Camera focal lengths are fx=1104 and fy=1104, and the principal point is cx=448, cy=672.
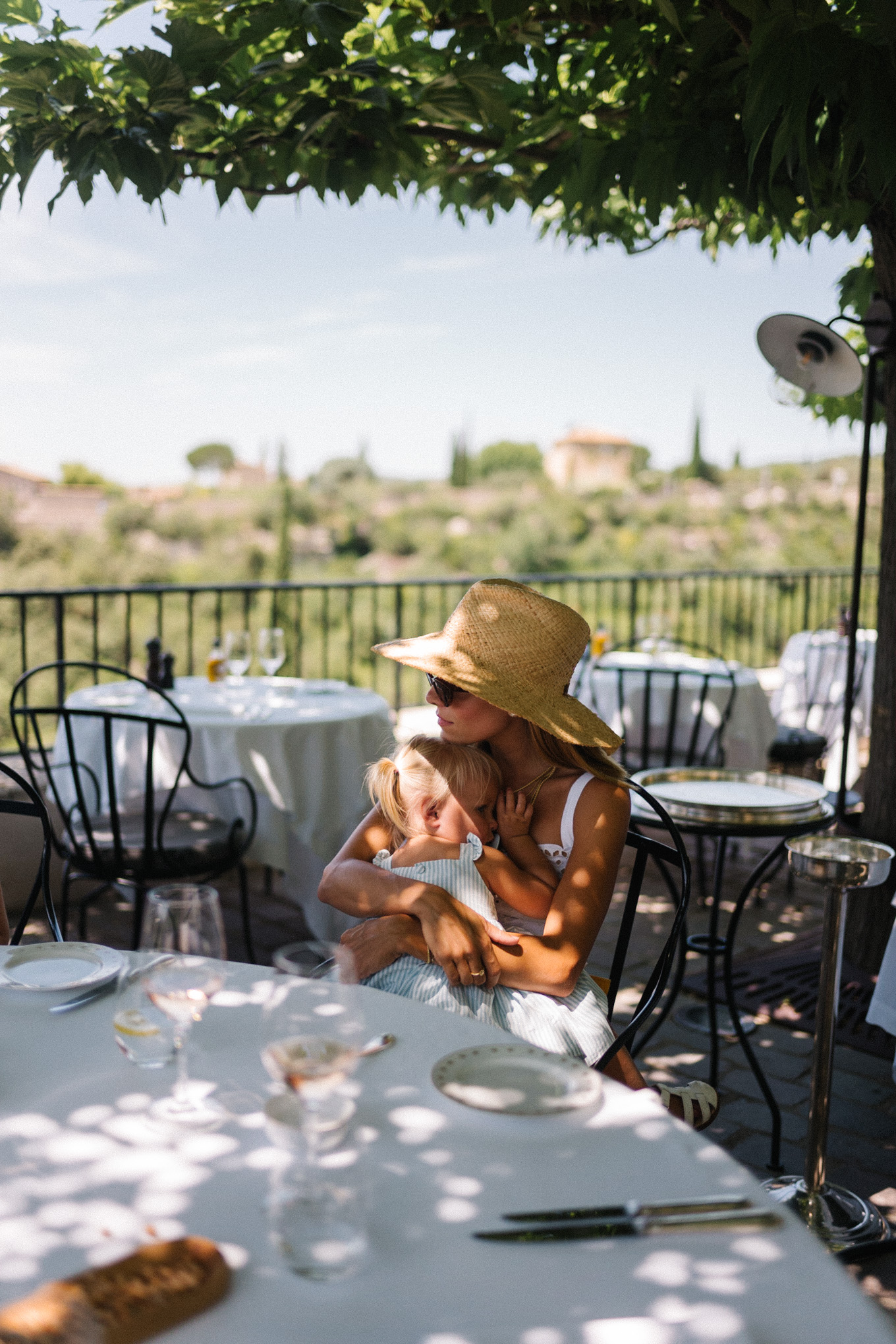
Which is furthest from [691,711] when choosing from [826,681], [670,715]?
[826,681]

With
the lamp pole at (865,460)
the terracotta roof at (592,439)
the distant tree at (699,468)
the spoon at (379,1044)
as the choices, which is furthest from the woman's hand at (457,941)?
the terracotta roof at (592,439)

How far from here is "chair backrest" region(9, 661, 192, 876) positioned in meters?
3.04

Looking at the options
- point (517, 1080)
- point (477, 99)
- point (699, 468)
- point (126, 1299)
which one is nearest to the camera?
point (126, 1299)

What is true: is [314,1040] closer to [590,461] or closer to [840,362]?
[840,362]

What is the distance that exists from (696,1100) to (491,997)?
0.38 meters

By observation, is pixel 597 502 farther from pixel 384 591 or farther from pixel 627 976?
pixel 627 976

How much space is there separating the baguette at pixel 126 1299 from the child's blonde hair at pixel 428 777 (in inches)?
40.9

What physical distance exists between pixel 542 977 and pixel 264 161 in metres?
2.27

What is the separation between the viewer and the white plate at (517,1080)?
39.9 inches

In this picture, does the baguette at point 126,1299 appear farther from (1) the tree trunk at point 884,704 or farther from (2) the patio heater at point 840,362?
(1) the tree trunk at point 884,704

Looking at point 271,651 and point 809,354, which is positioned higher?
point 809,354

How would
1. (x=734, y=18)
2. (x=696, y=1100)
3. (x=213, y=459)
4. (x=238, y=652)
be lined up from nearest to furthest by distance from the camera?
(x=696, y=1100) → (x=734, y=18) → (x=238, y=652) → (x=213, y=459)

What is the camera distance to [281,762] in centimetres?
344

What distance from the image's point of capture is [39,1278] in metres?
0.77
